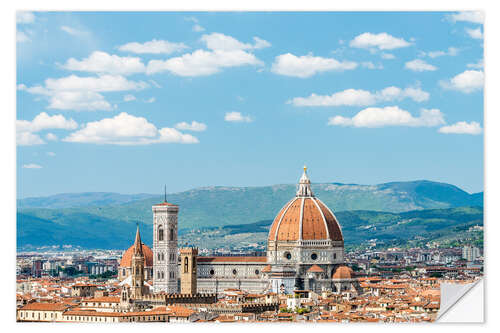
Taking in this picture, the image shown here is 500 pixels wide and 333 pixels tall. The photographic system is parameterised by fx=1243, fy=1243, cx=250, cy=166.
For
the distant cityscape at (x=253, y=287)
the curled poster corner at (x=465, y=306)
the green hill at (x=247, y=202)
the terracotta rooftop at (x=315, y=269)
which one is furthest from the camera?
the green hill at (x=247, y=202)

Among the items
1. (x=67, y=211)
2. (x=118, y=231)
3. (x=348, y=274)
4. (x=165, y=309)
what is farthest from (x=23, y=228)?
(x=165, y=309)

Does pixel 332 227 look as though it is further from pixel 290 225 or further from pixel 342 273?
pixel 342 273

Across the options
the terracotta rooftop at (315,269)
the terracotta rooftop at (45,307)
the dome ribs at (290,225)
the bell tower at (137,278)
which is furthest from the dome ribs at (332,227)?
the terracotta rooftop at (45,307)

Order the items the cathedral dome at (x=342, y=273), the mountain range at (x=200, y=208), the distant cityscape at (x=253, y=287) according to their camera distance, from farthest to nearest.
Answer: the mountain range at (x=200, y=208) < the cathedral dome at (x=342, y=273) < the distant cityscape at (x=253, y=287)

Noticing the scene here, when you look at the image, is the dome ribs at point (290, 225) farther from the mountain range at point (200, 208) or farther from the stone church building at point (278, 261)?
the mountain range at point (200, 208)

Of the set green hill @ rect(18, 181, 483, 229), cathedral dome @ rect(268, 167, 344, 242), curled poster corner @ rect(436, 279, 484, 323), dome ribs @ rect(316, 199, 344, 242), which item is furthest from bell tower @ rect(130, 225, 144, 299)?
green hill @ rect(18, 181, 483, 229)
